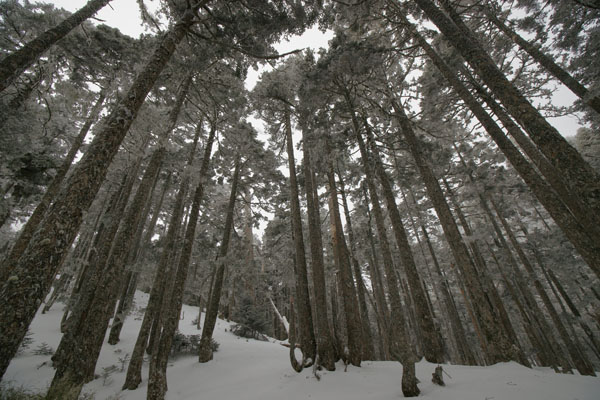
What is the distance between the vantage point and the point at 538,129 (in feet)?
13.4

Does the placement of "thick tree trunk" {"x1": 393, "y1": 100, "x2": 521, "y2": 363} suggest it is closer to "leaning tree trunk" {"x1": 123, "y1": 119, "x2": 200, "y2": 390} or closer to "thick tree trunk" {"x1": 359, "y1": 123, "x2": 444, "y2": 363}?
"thick tree trunk" {"x1": 359, "y1": 123, "x2": 444, "y2": 363}

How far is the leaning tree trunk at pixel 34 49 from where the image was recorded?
5250 millimetres

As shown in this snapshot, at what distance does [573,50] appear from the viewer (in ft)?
32.8

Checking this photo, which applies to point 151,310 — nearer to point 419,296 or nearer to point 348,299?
point 348,299

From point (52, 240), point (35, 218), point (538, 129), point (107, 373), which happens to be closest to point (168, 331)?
point (107, 373)

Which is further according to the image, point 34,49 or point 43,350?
point 43,350

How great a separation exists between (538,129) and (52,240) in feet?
24.5

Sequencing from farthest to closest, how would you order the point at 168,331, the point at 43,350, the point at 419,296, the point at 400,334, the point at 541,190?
the point at 43,350 → the point at 419,296 → the point at 168,331 → the point at 541,190 → the point at 400,334

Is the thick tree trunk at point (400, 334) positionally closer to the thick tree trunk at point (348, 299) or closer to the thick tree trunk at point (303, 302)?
the thick tree trunk at point (348, 299)

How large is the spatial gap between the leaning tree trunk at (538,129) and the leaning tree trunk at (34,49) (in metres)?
9.29

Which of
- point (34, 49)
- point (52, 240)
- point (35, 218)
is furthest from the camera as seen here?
point (35, 218)

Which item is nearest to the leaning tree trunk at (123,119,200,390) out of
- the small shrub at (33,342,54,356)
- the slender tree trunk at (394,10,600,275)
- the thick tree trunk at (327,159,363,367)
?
the small shrub at (33,342,54,356)

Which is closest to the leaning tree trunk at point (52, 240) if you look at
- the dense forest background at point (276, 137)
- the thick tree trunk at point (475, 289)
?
the dense forest background at point (276, 137)

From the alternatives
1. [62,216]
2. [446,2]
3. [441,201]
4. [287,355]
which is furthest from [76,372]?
[446,2]
